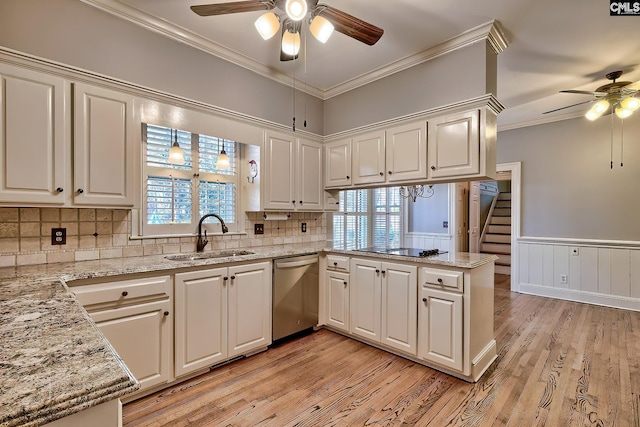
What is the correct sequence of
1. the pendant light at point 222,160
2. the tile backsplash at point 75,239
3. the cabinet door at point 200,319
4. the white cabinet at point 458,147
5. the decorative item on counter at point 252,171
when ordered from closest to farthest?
1. the tile backsplash at point 75,239
2. the cabinet door at point 200,319
3. the white cabinet at point 458,147
4. the pendant light at point 222,160
5. the decorative item on counter at point 252,171

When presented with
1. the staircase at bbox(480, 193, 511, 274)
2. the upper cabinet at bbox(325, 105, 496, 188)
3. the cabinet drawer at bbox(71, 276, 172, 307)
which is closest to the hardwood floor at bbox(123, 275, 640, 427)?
the cabinet drawer at bbox(71, 276, 172, 307)

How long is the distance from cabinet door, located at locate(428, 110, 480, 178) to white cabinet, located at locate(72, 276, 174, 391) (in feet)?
7.65

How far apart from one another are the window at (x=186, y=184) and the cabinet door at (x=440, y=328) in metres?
1.94

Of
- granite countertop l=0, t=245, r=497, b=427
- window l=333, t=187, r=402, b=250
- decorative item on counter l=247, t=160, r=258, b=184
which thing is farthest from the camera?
window l=333, t=187, r=402, b=250

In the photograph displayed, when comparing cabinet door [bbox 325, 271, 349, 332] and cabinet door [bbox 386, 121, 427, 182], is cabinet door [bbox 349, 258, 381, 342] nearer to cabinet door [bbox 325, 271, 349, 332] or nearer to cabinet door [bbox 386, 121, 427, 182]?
cabinet door [bbox 325, 271, 349, 332]

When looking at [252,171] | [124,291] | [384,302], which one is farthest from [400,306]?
[124,291]

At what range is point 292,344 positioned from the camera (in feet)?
9.54

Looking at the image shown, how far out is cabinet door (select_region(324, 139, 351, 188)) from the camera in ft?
11.0

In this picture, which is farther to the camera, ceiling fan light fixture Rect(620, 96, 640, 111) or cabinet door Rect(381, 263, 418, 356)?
ceiling fan light fixture Rect(620, 96, 640, 111)

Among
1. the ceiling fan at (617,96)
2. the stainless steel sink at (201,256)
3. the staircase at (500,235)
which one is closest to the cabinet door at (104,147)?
the stainless steel sink at (201,256)

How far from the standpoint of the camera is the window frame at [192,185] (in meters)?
2.45

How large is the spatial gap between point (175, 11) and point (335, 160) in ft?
6.50

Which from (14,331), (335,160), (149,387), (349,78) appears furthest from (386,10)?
(149,387)

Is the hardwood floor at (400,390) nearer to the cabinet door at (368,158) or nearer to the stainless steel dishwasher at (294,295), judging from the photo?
the stainless steel dishwasher at (294,295)
